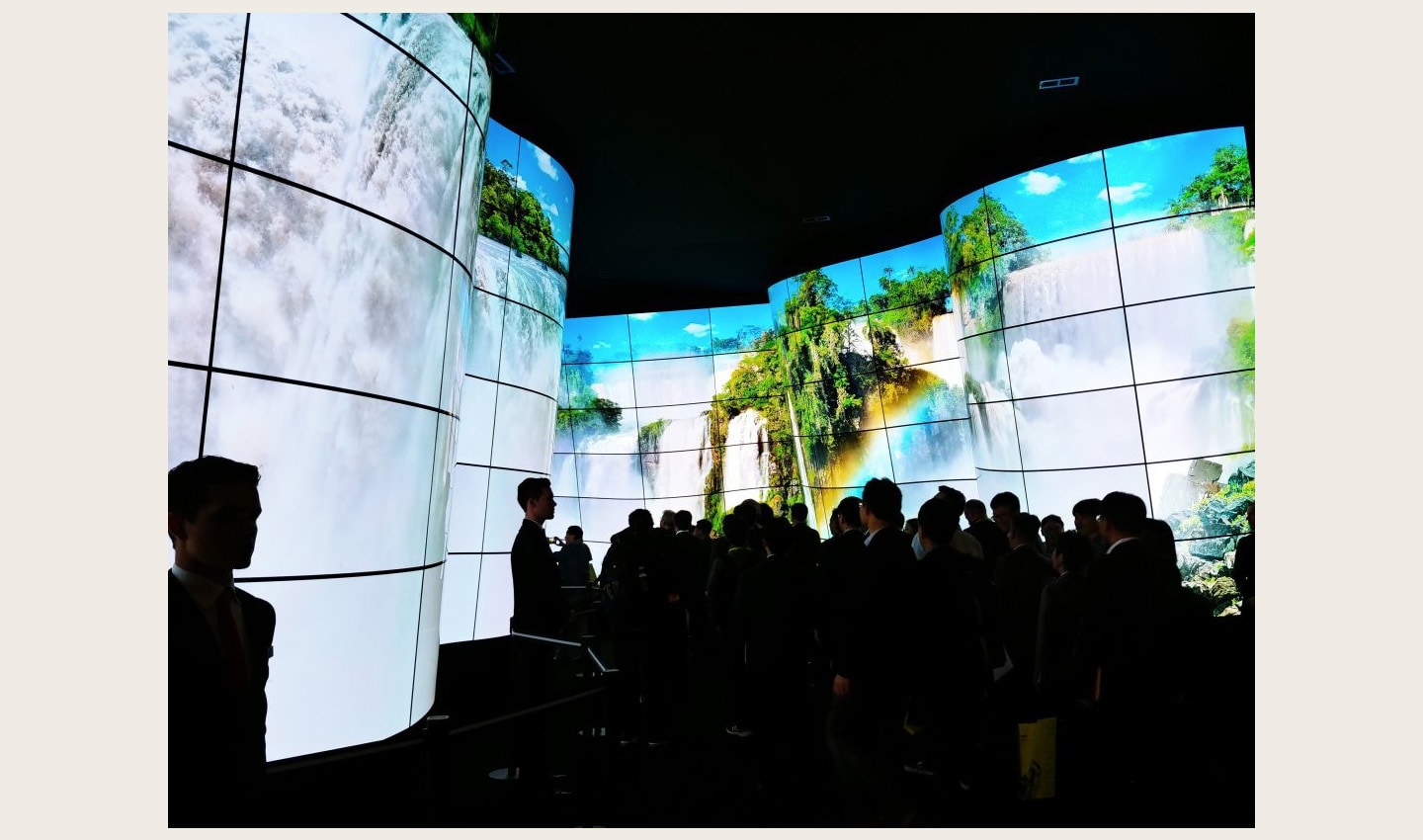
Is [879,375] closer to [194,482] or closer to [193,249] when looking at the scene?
[193,249]

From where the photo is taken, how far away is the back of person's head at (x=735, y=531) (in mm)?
8141

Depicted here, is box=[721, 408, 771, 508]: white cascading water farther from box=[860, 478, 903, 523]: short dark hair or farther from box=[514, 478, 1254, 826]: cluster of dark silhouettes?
box=[860, 478, 903, 523]: short dark hair

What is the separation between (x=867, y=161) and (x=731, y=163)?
224cm

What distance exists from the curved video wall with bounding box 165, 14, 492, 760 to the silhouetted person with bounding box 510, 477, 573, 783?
2.14 feet

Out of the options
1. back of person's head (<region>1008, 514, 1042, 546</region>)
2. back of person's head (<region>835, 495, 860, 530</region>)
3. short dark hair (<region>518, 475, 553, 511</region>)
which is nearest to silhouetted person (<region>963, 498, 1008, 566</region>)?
back of person's head (<region>1008, 514, 1042, 546</region>)

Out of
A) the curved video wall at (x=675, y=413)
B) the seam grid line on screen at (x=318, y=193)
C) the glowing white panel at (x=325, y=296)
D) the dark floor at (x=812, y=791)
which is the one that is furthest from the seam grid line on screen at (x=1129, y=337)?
the curved video wall at (x=675, y=413)

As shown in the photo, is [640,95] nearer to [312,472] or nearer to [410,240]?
[410,240]

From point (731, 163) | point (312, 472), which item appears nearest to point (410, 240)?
point (312, 472)

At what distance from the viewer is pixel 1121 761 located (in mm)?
4875

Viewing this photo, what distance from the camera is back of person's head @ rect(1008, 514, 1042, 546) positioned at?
19.3ft

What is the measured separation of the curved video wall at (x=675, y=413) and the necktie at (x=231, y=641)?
1907 centimetres

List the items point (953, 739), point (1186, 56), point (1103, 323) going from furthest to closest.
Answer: point (1103, 323), point (1186, 56), point (953, 739)

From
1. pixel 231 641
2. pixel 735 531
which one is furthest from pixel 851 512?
pixel 231 641

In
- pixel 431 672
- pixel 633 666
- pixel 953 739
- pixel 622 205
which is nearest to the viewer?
pixel 953 739
